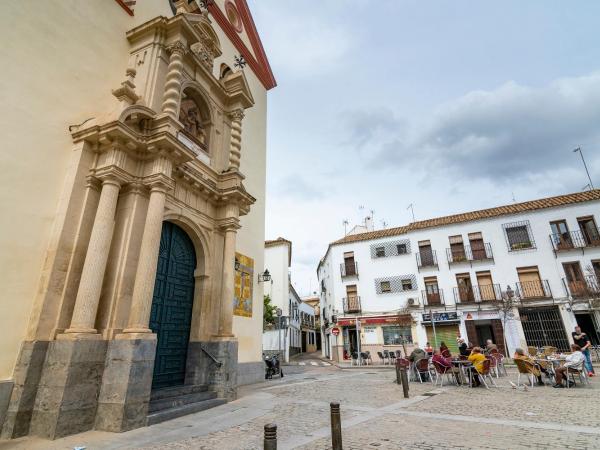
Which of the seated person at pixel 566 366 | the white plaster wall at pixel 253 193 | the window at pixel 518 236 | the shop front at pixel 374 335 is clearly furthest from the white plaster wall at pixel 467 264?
the white plaster wall at pixel 253 193

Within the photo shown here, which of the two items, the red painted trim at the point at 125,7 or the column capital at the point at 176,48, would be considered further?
the red painted trim at the point at 125,7

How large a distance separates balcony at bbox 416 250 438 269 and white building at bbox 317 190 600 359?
0.07 meters

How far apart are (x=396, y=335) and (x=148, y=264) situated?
2217 centimetres

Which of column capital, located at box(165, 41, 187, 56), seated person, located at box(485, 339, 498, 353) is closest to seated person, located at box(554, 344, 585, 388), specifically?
seated person, located at box(485, 339, 498, 353)

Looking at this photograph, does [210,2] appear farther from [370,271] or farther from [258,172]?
[370,271]

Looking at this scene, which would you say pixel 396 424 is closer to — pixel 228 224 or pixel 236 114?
pixel 228 224

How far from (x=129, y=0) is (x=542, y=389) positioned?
1429 cm

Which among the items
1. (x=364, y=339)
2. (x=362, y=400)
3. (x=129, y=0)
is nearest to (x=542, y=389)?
(x=362, y=400)

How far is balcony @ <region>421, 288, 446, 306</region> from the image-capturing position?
2345 centimetres

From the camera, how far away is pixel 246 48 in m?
13.8

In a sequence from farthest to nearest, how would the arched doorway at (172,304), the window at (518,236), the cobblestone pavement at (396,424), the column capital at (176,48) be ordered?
1. the window at (518,236)
2. the column capital at (176,48)
3. the arched doorway at (172,304)
4. the cobblestone pavement at (396,424)

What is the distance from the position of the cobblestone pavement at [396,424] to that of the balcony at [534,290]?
15.5 metres

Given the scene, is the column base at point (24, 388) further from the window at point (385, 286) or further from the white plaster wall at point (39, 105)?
the window at point (385, 286)

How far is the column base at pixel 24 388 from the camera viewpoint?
468cm
